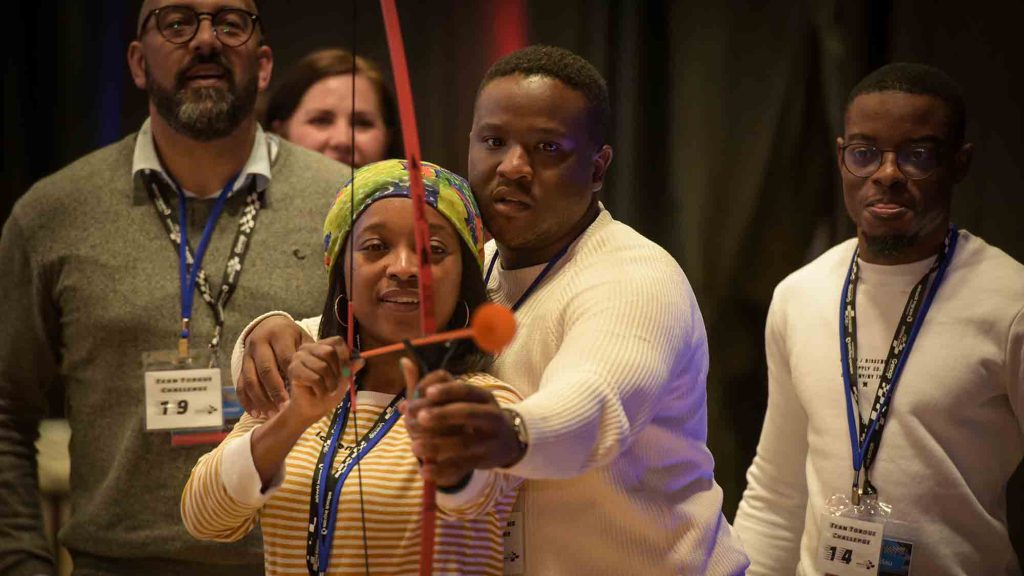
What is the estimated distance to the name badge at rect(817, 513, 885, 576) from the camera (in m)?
2.26

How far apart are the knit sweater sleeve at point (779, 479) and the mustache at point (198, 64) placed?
126 centimetres

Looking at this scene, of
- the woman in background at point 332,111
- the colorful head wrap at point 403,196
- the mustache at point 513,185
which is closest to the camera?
the colorful head wrap at point 403,196

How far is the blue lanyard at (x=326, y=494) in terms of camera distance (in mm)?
1595

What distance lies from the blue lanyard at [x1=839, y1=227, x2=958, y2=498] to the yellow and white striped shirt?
37.0 inches

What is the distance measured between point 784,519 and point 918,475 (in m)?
0.38

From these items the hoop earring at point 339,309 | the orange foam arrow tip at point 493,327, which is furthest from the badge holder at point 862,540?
the orange foam arrow tip at point 493,327

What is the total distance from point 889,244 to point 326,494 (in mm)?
1291

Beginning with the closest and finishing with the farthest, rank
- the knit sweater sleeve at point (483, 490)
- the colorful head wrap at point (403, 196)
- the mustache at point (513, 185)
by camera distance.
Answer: the knit sweater sleeve at point (483, 490), the colorful head wrap at point (403, 196), the mustache at point (513, 185)

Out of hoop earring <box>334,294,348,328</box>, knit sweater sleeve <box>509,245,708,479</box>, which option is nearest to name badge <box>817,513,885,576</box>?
knit sweater sleeve <box>509,245,708,479</box>

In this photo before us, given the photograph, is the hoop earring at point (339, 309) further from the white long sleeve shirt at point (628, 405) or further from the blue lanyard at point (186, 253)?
the blue lanyard at point (186, 253)

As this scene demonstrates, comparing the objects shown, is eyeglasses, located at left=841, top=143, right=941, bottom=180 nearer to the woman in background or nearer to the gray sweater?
the woman in background

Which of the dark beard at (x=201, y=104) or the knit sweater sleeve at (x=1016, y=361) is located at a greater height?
the dark beard at (x=201, y=104)

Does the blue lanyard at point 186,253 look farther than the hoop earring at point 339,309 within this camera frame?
Yes

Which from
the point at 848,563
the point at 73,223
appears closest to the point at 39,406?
the point at 73,223
